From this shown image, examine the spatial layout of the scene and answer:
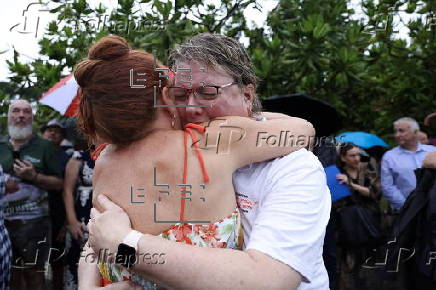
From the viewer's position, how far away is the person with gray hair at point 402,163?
6.11 m

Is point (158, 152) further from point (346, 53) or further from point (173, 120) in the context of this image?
point (346, 53)

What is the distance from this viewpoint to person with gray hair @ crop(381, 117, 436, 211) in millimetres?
6109

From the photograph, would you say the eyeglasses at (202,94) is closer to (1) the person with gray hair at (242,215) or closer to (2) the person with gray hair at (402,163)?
(1) the person with gray hair at (242,215)

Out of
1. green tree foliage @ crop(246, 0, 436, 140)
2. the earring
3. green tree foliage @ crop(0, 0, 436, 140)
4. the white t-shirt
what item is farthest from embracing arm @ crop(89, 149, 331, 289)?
green tree foliage @ crop(246, 0, 436, 140)

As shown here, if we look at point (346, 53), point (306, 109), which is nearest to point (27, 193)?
point (306, 109)

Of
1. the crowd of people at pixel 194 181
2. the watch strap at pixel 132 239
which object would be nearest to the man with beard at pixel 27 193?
the crowd of people at pixel 194 181

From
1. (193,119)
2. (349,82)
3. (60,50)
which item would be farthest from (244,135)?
(349,82)

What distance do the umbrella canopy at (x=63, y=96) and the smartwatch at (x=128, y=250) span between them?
3.33m

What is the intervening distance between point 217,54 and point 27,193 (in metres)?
4.05

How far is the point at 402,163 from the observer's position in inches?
243

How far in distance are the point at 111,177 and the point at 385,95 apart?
5.49 m

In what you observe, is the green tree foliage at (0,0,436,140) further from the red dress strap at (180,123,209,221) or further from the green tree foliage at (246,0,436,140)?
the red dress strap at (180,123,209,221)

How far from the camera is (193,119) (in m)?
1.72

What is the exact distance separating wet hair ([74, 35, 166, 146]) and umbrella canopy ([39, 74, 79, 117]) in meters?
3.10
